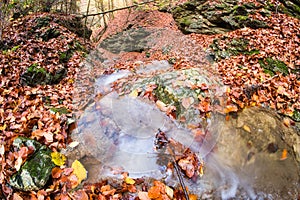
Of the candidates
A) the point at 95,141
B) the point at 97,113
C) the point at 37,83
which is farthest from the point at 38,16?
the point at 95,141

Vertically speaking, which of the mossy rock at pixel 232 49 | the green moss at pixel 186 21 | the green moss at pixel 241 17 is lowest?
the mossy rock at pixel 232 49

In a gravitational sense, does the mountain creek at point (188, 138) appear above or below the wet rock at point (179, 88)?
below

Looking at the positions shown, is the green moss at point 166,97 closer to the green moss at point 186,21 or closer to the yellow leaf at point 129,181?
the yellow leaf at point 129,181

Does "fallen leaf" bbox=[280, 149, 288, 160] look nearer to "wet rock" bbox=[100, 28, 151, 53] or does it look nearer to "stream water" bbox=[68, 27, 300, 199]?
"stream water" bbox=[68, 27, 300, 199]

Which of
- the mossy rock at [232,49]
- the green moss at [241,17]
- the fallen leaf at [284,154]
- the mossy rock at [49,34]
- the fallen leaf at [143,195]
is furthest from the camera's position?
the green moss at [241,17]

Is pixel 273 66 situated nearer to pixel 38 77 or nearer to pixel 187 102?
pixel 187 102

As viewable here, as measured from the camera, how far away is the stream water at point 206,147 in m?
2.83

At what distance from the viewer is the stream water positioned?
2.83 m

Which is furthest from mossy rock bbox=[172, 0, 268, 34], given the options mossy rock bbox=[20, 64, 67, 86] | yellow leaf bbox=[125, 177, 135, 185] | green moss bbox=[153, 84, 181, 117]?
yellow leaf bbox=[125, 177, 135, 185]

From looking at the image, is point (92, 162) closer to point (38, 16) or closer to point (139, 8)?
point (38, 16)

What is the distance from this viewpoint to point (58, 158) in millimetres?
2902

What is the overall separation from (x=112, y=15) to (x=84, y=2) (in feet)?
5.96

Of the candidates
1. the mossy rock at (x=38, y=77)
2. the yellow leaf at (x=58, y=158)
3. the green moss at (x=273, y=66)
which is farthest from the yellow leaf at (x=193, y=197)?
the mossy rock at (x=38, y=77)

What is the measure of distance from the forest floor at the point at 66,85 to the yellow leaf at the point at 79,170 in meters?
0.01
